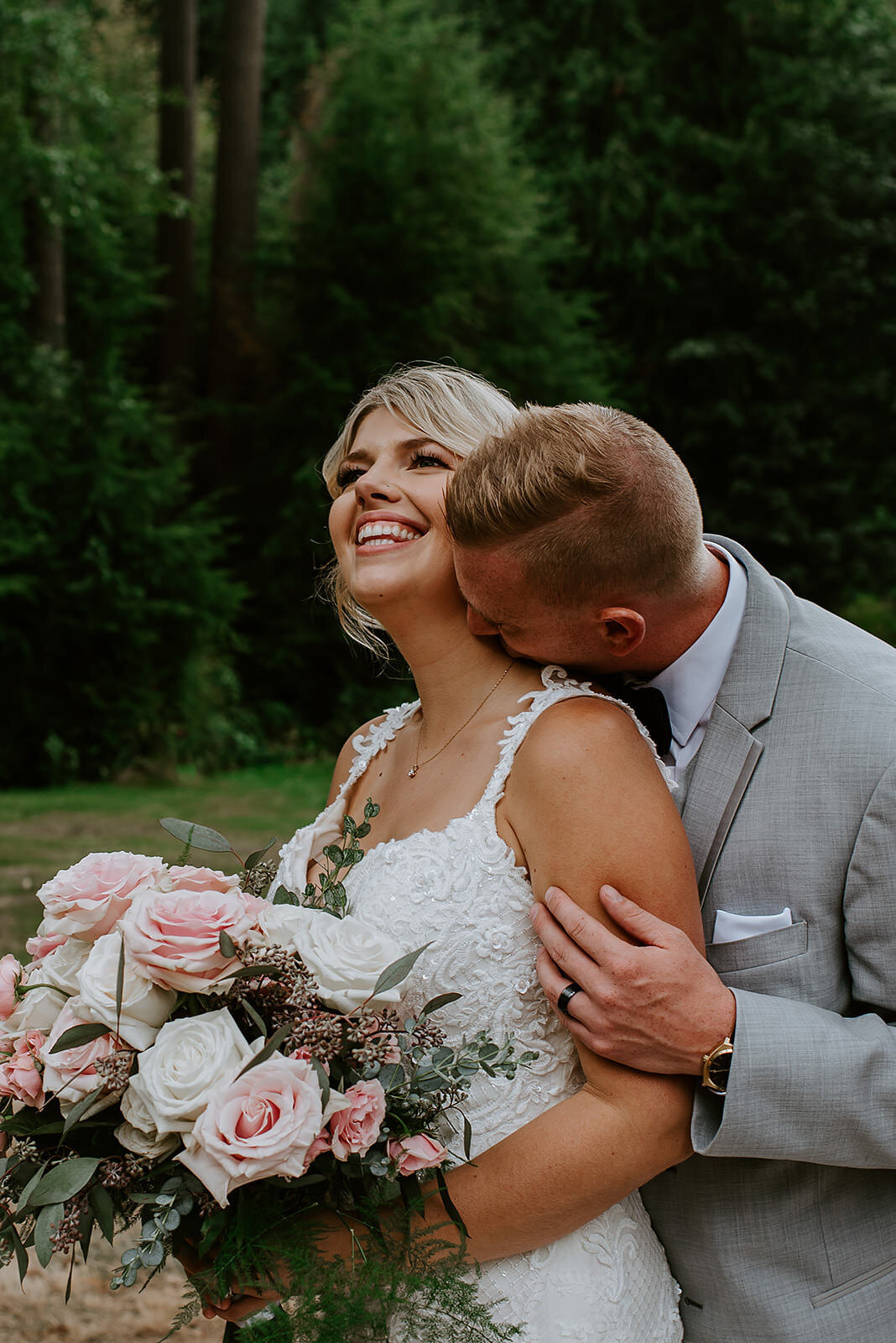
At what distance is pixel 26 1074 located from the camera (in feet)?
5.95

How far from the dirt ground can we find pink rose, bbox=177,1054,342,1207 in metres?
2.74

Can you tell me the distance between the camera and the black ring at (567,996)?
1970mm

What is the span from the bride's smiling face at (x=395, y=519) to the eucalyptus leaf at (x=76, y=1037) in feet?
3.60

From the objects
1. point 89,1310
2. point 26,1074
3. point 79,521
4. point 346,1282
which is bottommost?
point 79,521

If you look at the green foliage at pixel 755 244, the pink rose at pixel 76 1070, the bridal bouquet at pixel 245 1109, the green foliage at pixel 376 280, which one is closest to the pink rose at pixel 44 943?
the bridal bouquet at pixel 245 1109

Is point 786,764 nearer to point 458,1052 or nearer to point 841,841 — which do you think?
point 841,841

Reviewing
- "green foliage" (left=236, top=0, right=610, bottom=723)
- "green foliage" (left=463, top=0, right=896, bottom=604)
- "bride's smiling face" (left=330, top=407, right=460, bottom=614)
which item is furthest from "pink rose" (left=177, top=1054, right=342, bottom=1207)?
"green foliage" (left=463, top=0, right=896, bottom=604)

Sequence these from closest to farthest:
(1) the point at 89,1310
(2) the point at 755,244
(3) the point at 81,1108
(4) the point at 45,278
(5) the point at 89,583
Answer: (3) the point at 81,1108
(1) the point at 89,1310
(5) the point at 89,583
(4) the point at 45,278
(2) the point at 755,244

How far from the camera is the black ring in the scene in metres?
1.97

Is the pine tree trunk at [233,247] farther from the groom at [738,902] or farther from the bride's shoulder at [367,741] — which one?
the groom at [738,902]

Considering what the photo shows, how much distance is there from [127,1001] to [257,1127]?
300 mm

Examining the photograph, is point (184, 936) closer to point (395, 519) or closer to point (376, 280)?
point (395, 519)

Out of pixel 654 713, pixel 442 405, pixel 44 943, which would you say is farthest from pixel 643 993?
pixel 442 405

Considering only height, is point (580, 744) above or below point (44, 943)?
above
